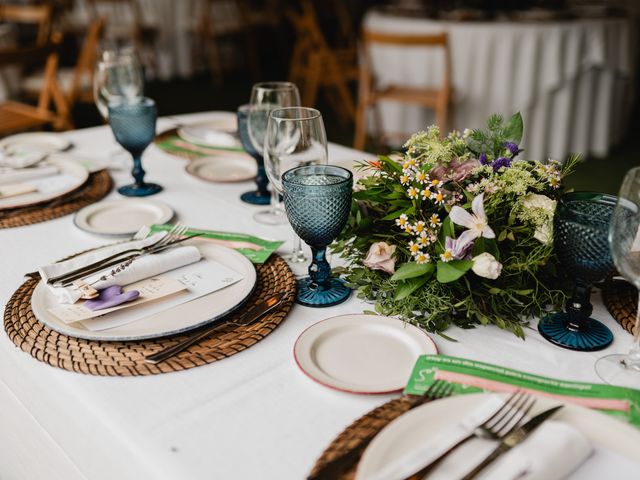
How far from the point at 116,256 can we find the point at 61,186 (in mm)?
465

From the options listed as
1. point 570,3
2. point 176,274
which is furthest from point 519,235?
point 570,3

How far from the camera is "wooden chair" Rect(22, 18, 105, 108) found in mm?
3445

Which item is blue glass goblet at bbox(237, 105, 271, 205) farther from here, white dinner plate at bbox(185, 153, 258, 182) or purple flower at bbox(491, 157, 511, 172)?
purple flower at bbox(491, 157, 511, 172)

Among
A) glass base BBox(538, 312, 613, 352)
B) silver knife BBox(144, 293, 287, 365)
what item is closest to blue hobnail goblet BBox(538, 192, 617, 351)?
glass base BBox(538, 312, 613, 352)

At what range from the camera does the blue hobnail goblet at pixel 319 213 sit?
764 mm

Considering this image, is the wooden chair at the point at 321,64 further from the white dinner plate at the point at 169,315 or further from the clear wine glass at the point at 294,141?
the white dinner plate at the point at 169,315

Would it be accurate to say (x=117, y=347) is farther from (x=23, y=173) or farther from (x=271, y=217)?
(x=23, y=173)

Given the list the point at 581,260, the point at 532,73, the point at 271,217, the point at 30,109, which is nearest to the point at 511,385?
→ the point at 581,260

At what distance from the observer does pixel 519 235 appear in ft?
2.53

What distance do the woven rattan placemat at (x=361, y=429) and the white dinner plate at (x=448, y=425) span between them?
27mm

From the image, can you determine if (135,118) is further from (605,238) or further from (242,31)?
(242,31)

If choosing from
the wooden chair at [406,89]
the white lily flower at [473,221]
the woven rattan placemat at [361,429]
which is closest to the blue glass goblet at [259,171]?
the white lily flower at [473,221]

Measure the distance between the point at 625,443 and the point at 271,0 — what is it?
271 inches

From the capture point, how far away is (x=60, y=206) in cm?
117
